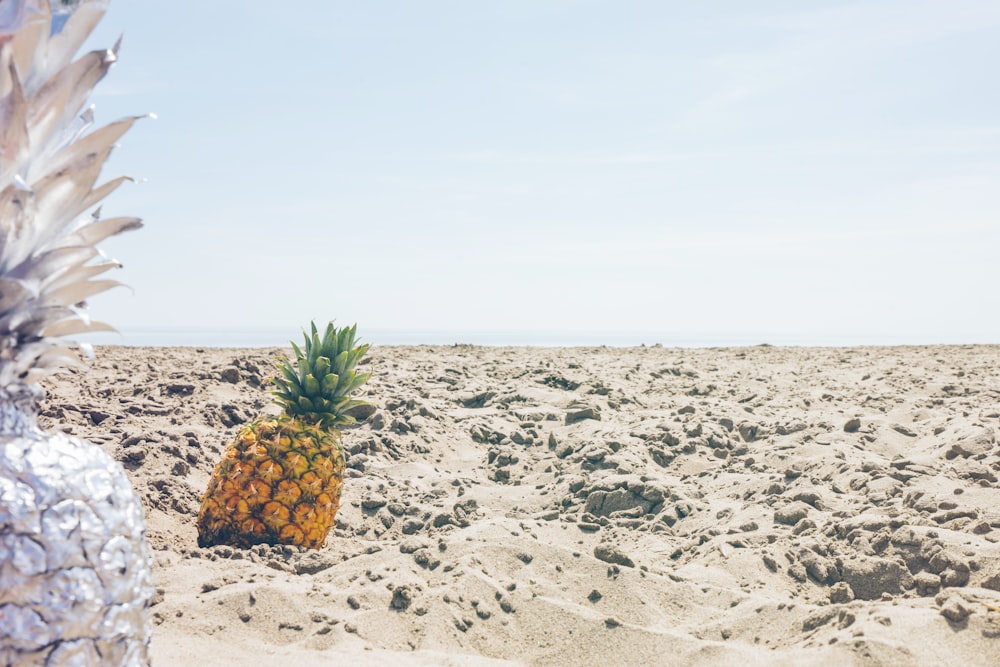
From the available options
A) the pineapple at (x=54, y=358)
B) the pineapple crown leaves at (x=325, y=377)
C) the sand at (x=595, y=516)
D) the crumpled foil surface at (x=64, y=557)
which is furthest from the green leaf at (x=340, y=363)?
the crumpled foil surface at (x=64, y=557)

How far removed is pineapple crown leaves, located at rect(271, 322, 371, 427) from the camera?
539 centimetres

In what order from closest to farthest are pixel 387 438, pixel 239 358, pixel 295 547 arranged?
pixel 295 547 → pixel 387 438 → pixel 239 358

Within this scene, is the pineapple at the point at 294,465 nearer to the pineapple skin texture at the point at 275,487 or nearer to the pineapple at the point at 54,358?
the pineapple skin texture at the point at 275,487

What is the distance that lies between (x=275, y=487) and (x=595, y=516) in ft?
7.66

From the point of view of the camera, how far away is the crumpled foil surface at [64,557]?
2.38 m

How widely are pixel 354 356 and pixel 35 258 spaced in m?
2.92

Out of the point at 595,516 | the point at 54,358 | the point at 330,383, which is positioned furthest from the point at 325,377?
the point at 54,358

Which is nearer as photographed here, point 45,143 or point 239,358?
point 45,143

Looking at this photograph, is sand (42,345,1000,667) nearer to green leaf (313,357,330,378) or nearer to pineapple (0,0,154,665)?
green leaf (313,357,330,378)

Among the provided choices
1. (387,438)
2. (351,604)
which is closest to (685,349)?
(387,438)

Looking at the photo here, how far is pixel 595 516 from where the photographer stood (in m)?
6.05

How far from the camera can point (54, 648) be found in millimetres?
2422

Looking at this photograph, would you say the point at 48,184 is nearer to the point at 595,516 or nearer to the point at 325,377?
the point at 325,377

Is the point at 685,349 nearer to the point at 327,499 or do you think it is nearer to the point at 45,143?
the point at 327,499
